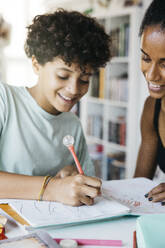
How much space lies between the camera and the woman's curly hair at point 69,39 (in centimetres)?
116

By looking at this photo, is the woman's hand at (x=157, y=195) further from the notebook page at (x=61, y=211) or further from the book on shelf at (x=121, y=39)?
the book on shelf at (x=121, y=39)

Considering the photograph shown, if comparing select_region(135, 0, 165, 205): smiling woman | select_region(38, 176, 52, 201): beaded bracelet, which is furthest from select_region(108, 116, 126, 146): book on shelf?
select_region(38, 176, 52, 201): beaded bracelet

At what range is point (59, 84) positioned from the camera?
114 centimetres

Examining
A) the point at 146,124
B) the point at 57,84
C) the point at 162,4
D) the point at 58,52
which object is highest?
the point at 162,4

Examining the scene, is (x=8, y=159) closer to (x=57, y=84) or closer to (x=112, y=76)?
(x=57, y=84)

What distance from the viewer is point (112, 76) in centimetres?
326

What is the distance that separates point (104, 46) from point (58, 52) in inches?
8.0

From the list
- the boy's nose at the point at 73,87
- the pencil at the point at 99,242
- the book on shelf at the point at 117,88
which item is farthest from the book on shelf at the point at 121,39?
the pencil at the point at 99,242

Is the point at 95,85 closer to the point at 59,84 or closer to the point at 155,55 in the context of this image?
the point at 59,84

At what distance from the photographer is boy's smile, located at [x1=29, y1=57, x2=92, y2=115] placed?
1122mm

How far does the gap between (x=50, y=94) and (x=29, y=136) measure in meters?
0.17

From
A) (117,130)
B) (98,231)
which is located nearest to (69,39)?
→ (98,231)

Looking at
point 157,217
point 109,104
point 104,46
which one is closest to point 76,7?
point 109,104

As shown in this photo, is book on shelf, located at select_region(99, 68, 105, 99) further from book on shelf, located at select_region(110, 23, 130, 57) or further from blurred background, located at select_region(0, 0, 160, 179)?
book on shelf, located at select_region(110, 23, 130, 57)
